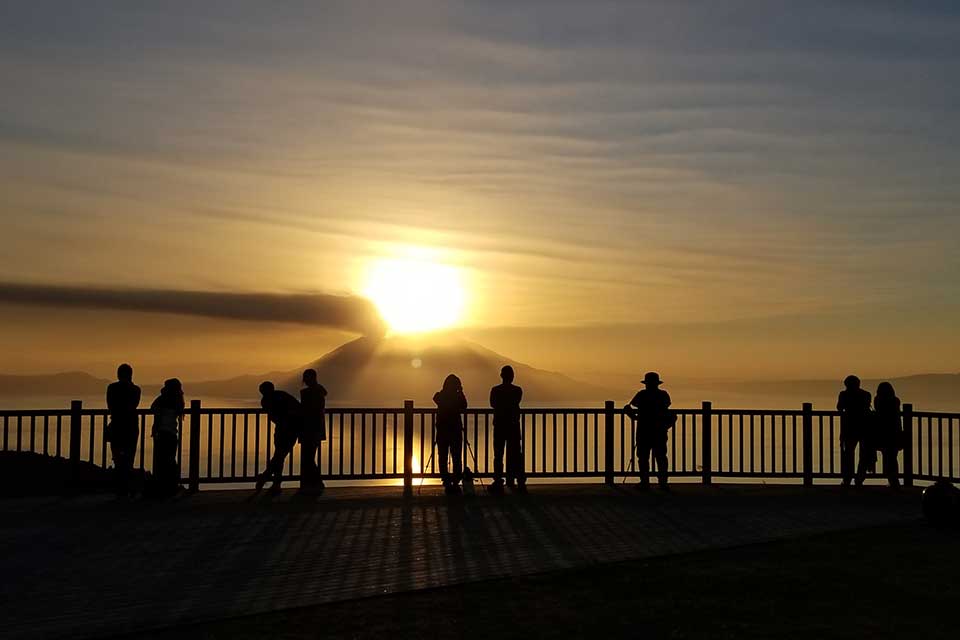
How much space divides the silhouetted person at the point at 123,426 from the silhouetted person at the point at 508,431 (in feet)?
20.7

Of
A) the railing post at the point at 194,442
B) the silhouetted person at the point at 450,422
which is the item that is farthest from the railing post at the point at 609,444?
the railing post at the point at 194,442

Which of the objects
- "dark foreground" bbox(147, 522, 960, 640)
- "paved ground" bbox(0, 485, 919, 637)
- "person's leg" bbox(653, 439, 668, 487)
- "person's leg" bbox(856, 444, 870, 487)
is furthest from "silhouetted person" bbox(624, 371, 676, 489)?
"dark foreground" bbox(147, 522, 960, 640)

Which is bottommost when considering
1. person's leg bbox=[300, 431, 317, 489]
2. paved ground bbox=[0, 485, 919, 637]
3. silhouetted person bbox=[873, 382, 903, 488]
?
paved ground bbox=[0, 485, 919, 637]

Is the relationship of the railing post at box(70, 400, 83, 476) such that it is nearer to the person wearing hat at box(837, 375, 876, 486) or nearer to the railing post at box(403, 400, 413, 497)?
the railing post at box(403, 400, 413, 497)

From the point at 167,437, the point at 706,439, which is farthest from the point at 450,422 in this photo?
the point at 167,437

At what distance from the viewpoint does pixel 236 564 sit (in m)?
12.4

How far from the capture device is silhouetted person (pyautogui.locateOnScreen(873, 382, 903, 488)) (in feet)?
67.9

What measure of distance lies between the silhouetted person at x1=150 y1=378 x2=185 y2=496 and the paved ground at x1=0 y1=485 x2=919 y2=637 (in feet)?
1.60

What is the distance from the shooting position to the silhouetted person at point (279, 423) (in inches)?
793

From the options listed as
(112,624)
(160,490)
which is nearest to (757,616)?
(112,624)

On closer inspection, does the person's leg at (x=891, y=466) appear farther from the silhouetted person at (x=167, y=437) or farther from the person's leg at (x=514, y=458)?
the silhouetted person at (x=167, y=437)

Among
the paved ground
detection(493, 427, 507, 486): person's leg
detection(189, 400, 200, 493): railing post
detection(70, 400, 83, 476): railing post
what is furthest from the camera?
detection(493, 427, 507, 486): person's leg

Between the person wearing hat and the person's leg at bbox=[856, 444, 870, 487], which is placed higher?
the person wearing hat

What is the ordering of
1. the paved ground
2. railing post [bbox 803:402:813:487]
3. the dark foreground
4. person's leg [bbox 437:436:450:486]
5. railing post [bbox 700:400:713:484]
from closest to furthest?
the dark foreground, the paved ground, person's leg [bbox 437:436:450:486], railing post [bbox 700:400:713:484], railing post [bbox 803:402:813:487]
